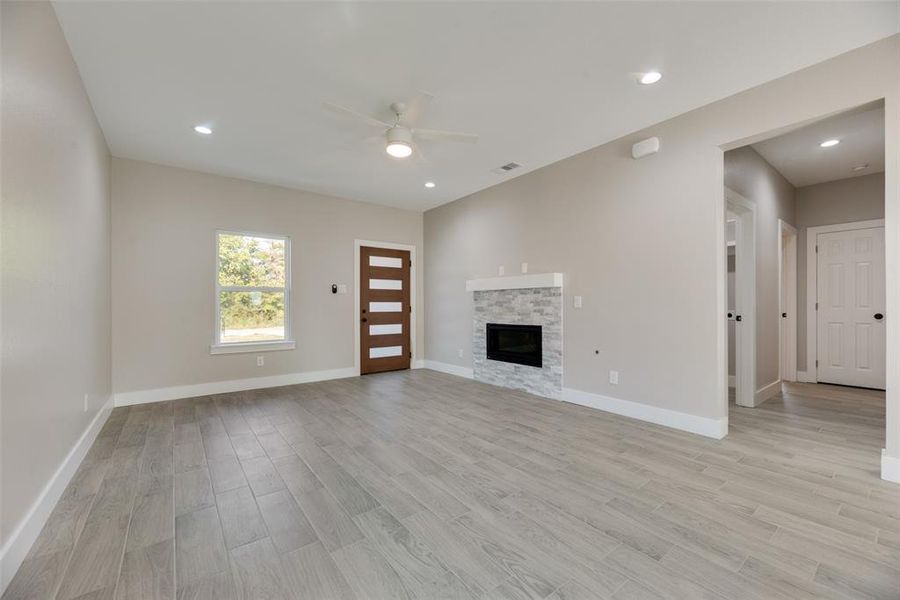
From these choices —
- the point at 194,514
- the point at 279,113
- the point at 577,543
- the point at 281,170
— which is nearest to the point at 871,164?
the point at 577,543

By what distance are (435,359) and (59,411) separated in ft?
15.3

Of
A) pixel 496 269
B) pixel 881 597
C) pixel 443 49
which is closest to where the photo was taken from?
pixel 881 597

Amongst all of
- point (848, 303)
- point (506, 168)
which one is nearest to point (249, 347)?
point (506, 168)

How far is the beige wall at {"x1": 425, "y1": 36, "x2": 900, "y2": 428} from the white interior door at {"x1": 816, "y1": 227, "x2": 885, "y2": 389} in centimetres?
360

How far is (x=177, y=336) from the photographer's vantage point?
4.49 metres

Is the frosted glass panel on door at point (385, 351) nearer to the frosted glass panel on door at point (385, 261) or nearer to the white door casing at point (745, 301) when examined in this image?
the frosted glass panel on door at point (385, 261)

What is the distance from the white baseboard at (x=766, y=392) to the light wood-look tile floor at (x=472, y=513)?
2.10 ft

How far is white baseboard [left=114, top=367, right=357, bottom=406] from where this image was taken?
4227 mm

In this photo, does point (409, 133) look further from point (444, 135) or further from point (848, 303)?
point (848, 303)

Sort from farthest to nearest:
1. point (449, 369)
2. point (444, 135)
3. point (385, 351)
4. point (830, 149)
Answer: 1. point (385, 351)
2. point (449, 369)
3. point (830, 149)
4. point (444, 135)

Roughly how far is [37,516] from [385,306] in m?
4.63

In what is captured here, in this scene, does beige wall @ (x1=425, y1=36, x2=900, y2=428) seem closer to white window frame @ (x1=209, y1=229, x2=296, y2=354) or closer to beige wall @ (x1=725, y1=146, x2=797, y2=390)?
beige wall @ (x1=725, y1=146, x2=797, y2=390)

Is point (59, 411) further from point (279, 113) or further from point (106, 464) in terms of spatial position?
point (279, 113)

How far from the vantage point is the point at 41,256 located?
197 centimetres
